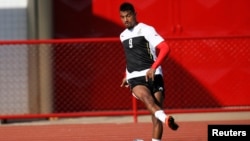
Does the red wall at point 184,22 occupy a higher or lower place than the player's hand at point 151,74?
higher

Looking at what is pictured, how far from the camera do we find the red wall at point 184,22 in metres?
13.9


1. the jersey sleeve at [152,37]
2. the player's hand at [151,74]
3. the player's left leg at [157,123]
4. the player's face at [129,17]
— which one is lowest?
the player's left leg at [157,123]

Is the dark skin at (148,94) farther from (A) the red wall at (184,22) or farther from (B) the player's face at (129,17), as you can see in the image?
(A) the red wall at (184,22)

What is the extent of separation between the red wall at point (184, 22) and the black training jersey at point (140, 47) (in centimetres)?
518

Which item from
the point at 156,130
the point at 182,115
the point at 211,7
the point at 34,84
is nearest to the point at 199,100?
the point at 182,115

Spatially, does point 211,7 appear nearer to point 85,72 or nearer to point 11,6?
point 85,72

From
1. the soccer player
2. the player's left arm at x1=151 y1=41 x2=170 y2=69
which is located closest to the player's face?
the soccer player

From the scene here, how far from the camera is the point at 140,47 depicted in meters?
8.55

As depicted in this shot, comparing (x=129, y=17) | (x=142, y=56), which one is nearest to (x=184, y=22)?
(x=142, y=56)

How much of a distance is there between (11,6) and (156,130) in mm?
5241

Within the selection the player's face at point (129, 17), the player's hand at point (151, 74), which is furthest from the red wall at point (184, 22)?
the player's hand at point (151, 74)

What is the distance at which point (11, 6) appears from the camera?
1292 centimetres

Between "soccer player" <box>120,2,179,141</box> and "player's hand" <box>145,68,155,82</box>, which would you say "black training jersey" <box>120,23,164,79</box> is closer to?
"soccer player" <box>120,2,179,141</box>

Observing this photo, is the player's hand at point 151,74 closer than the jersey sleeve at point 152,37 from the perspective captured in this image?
Yes
